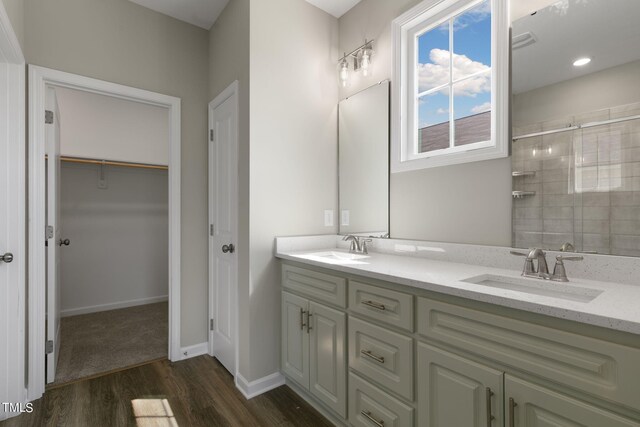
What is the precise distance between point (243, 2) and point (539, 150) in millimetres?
2025

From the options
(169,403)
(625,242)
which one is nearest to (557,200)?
(625,242)

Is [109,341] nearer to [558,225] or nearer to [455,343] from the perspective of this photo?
[455,343]

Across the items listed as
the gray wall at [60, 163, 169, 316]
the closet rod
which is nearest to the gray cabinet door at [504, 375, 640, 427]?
the closet rod

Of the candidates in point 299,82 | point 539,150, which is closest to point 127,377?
point 299,82

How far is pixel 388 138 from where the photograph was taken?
2.17 meters

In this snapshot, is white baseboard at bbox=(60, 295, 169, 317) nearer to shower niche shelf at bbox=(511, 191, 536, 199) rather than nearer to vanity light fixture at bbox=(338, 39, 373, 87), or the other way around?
vanity light fixture at bbox=(338, 39, 373, 87)

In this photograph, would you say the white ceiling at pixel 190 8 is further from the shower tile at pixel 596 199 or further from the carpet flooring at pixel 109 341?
the carpet flooring at pixel 109 341

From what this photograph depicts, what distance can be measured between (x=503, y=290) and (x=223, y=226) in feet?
6.38

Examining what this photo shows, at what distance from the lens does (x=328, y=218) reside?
2465 mm

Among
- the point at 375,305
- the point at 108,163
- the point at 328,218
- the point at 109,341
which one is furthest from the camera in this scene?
the point at 108,163

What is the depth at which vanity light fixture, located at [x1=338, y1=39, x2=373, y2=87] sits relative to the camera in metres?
2.26

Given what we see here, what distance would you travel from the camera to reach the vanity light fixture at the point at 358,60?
2.26 metres

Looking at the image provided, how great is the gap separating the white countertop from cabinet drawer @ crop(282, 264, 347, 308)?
7cm

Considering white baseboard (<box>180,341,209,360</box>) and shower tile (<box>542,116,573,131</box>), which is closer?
shower tile (<box>542,116,573,131</box>)
